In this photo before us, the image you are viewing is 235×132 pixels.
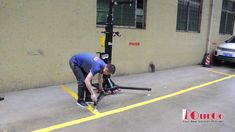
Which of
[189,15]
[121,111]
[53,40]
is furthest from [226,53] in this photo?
[53,40]

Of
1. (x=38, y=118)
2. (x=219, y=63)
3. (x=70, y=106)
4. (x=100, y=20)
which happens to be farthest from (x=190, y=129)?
(x=219, y=63)

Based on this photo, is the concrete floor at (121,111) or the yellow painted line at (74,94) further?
the yellow painted line at (74,94)

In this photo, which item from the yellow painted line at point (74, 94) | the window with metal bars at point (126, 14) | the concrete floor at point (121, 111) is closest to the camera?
the concrete floor at point (121, 111)

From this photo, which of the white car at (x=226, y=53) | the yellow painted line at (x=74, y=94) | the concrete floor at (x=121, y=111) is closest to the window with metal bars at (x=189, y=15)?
the white car at (x=226, y=53)

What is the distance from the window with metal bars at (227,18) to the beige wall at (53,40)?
525 cm

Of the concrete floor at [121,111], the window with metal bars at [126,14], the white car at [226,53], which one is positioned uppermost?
the window with metal bars at [126,14]

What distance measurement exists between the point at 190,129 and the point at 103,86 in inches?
85.6

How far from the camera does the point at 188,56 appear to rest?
9.50 meters

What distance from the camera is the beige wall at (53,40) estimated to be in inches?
181

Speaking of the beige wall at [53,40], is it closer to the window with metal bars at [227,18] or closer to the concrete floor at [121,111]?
the concrete floor at [121,111]

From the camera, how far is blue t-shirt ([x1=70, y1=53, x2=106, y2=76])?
145 inches

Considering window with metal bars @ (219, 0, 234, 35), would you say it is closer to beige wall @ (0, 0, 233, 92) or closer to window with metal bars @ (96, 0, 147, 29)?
beige wall @ (0, 0, 233, 92)

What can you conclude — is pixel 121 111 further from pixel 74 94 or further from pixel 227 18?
pixel 227 18

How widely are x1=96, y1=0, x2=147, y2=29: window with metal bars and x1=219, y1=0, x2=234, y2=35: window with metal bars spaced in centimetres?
605
